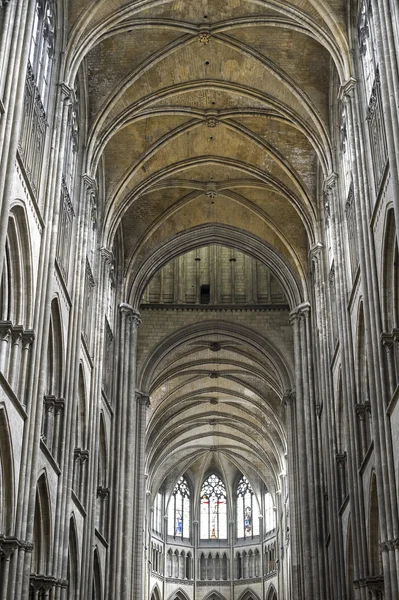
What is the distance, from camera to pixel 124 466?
3366cm

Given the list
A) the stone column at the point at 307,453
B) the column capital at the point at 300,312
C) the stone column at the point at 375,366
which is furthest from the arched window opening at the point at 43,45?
the stone column at the point at 307,453

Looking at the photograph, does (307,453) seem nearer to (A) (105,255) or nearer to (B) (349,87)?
(A) (105,255)

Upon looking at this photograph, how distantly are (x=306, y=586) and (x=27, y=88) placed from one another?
2007cm

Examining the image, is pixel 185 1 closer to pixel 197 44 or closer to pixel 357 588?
pixel 197 44

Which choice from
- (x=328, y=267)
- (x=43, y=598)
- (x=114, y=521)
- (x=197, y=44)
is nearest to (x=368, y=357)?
(x=43, y=598)

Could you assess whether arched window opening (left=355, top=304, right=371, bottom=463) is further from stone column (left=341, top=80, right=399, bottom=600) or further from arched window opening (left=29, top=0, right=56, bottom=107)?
arched window opening (left=29, top=0, right=56, bottom=107)

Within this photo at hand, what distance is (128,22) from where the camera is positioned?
85.9 feet

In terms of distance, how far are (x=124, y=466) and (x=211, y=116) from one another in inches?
529

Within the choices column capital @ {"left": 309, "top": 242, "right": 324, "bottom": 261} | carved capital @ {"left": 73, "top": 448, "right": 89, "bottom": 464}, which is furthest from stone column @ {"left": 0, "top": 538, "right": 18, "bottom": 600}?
column capital @ {"left": 309, "top": 242, "right": 324, "bottom": 261}

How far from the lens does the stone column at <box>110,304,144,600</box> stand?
31.4 metres

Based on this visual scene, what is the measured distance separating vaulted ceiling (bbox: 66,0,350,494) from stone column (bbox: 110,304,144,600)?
106 inches

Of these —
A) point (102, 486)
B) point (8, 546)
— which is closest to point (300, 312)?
point (102, 486)

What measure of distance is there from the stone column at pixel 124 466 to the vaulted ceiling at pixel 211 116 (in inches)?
106

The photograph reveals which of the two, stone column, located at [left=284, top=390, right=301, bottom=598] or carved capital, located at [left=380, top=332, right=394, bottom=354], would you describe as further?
stone column, located at [left=284, top=390, right=301, bottom=598]
